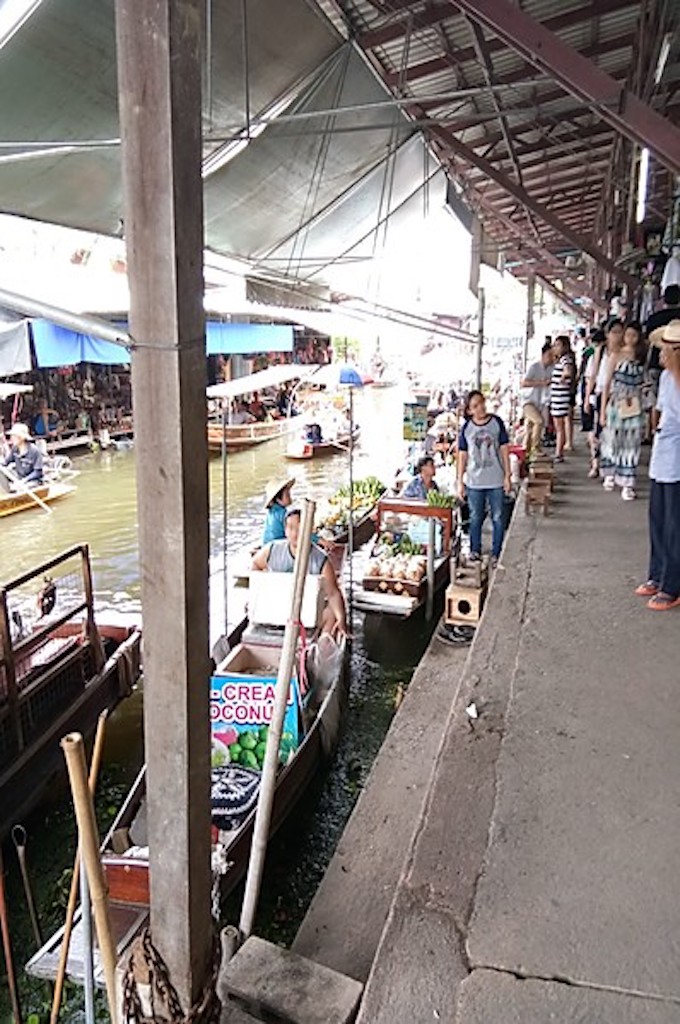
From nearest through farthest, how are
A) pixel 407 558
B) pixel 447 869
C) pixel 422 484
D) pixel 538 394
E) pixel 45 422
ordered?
pixel 447 869 < pixel 407 558 < pixel 538 394 < pixel 422 484 < pixel 45 422

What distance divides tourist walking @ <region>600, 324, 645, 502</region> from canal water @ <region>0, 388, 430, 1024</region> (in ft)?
9.65

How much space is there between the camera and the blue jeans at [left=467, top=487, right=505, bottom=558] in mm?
6836

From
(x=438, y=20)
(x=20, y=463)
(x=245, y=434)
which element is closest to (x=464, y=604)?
(x=438, y=20)

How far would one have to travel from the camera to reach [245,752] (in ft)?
15.7

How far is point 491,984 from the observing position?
1.97 metres

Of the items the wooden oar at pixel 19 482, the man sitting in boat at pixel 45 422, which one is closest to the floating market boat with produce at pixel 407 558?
the wooden oar at pixel 19 482

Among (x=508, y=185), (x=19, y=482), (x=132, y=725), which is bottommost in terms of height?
(x=132, y=725)

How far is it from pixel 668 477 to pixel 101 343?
510 inches

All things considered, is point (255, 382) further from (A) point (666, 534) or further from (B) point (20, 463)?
(A) point (666, 534)

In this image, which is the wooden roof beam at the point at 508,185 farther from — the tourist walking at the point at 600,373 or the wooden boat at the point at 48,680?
the wooden boat at the point at 48,680

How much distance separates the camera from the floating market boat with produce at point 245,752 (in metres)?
3.69

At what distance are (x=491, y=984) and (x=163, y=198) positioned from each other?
6.73 ft

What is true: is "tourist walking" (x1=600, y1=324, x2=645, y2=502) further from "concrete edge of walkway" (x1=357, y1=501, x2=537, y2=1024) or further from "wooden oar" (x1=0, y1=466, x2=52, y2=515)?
"wooden oar" (x1=0, y1=466, x2=52, y2=515)

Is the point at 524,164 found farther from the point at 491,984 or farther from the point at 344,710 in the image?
the point at 491,984
